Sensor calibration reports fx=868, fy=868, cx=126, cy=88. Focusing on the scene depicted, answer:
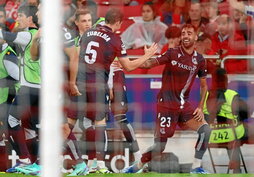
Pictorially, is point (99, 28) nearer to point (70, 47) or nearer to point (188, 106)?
point (70, 47)

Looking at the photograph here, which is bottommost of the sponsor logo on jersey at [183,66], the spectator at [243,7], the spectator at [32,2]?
the sponsor logo on jersey at [183,66]

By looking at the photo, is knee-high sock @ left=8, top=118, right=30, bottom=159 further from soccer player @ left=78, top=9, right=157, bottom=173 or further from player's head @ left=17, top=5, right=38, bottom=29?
player's head @ left=17, top=5, right=38, bottom=29

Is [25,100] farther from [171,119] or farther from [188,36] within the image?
[188,36]

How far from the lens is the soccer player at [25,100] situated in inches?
237

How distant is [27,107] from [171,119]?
3.32 feet

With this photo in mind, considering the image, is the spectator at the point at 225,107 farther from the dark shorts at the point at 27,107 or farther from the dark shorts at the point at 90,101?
the dark shorts at the point at 27,107

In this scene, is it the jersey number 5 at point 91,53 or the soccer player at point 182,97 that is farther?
the soccer player at point 182,97

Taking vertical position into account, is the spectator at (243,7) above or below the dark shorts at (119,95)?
above

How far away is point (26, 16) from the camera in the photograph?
19.7ft

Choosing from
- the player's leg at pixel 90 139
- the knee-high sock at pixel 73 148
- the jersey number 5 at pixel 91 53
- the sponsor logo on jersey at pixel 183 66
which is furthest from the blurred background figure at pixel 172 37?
the knee-high sock at pixel 73 148

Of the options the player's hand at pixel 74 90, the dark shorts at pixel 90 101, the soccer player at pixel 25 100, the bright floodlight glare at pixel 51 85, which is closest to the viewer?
the bright floodlight glare at pixel 51 85

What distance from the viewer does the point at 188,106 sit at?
241 inches

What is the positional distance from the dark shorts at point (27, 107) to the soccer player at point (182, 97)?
2.44ft

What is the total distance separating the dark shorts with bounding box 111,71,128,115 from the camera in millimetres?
6117
